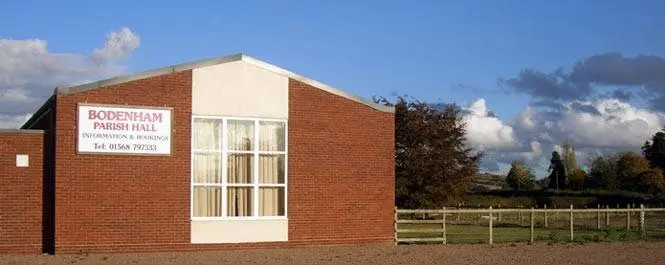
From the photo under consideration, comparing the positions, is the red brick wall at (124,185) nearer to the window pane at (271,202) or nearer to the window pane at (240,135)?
the window pane at (240,135)

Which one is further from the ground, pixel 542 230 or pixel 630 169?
pixel 630 169

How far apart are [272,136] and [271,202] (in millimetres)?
1689

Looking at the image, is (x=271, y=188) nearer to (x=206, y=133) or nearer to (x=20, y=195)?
(x=206, y=133)

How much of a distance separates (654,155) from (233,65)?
92773mm

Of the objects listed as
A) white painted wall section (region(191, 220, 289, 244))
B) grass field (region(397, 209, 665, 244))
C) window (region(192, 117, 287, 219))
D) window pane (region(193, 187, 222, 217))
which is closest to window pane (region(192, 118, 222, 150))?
window (region(192, 117, 287, 219))

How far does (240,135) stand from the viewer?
21.1 metres

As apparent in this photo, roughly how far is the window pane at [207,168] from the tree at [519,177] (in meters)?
100

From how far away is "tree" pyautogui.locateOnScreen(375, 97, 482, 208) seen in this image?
1624 inches

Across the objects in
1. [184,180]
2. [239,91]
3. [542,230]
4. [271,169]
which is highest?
[239,91]

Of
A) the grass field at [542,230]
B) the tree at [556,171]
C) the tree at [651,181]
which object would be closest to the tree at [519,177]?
the tree at [556,171]

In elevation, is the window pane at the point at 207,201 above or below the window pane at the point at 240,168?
below

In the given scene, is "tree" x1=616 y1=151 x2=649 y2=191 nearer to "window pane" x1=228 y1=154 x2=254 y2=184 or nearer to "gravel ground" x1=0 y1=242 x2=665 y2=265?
"gravel ground" x1=0 y1=242 x2=665 y2=265

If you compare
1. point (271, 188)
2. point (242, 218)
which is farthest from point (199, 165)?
point (271, 188)

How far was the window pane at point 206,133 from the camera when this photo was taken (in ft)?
67.6
